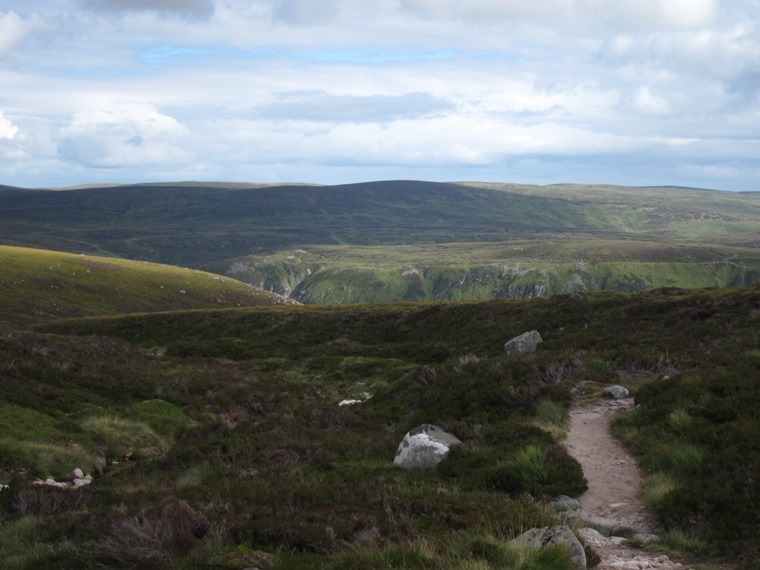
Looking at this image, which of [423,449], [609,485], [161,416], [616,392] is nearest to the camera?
[609,485]

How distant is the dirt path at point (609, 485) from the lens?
8.66m

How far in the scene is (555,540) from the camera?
777 cm

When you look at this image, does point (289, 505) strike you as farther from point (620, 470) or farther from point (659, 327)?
point (659, 327)

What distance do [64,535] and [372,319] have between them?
49444 millimetres

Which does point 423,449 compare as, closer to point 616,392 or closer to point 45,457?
point 616,392

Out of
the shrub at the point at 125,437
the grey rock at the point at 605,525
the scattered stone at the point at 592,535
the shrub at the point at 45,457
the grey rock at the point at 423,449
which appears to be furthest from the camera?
the shrub at the point at 125,437

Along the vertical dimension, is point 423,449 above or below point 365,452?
above

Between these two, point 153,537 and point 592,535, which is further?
point 592,535

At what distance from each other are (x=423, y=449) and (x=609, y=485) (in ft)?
12.9

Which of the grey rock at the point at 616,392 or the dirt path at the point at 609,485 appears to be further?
the grey rock at the point at 616,392

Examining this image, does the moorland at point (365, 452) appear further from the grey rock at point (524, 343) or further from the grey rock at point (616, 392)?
the grey rock at point (524, 343)

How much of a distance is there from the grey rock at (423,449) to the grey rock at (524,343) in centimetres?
2169

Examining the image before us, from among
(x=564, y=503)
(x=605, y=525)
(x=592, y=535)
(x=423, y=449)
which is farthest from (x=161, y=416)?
(x=592, y=535)

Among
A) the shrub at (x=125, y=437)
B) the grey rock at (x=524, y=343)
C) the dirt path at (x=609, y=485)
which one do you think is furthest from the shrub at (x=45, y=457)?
the grey rock at (x=524, y=343)
